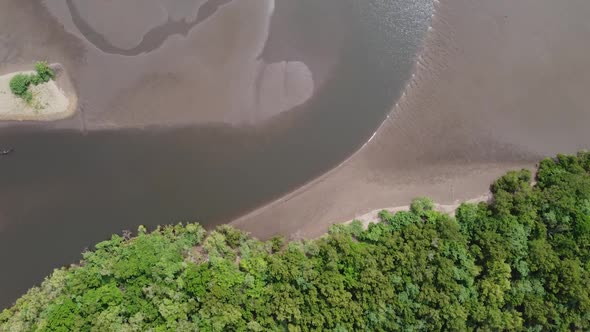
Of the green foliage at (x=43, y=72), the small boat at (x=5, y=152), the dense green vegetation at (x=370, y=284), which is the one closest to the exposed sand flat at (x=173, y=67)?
the green foliage at (x=43, y=72)

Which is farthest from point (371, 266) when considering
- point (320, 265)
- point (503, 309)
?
point (503, 309)

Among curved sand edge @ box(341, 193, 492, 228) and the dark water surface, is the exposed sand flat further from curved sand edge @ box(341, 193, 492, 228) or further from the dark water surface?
curved sand edge @ box(341, 193, 492, 228)

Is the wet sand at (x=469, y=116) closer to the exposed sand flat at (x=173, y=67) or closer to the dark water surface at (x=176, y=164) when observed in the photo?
the dark water surface at (x=176, y=164)

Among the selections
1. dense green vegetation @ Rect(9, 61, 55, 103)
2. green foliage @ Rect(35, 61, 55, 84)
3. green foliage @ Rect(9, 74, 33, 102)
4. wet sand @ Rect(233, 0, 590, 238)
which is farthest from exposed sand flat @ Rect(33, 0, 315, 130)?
wet sand @ Rect(233, 0, 590, 238)

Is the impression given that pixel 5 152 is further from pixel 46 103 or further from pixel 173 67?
pixel 173 67

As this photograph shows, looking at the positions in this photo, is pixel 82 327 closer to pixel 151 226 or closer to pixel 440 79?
pixel 151 226

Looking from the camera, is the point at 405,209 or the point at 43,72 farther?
the point at 405,209

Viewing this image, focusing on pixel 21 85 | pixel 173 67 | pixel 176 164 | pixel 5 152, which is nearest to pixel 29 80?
pixel 21 85
